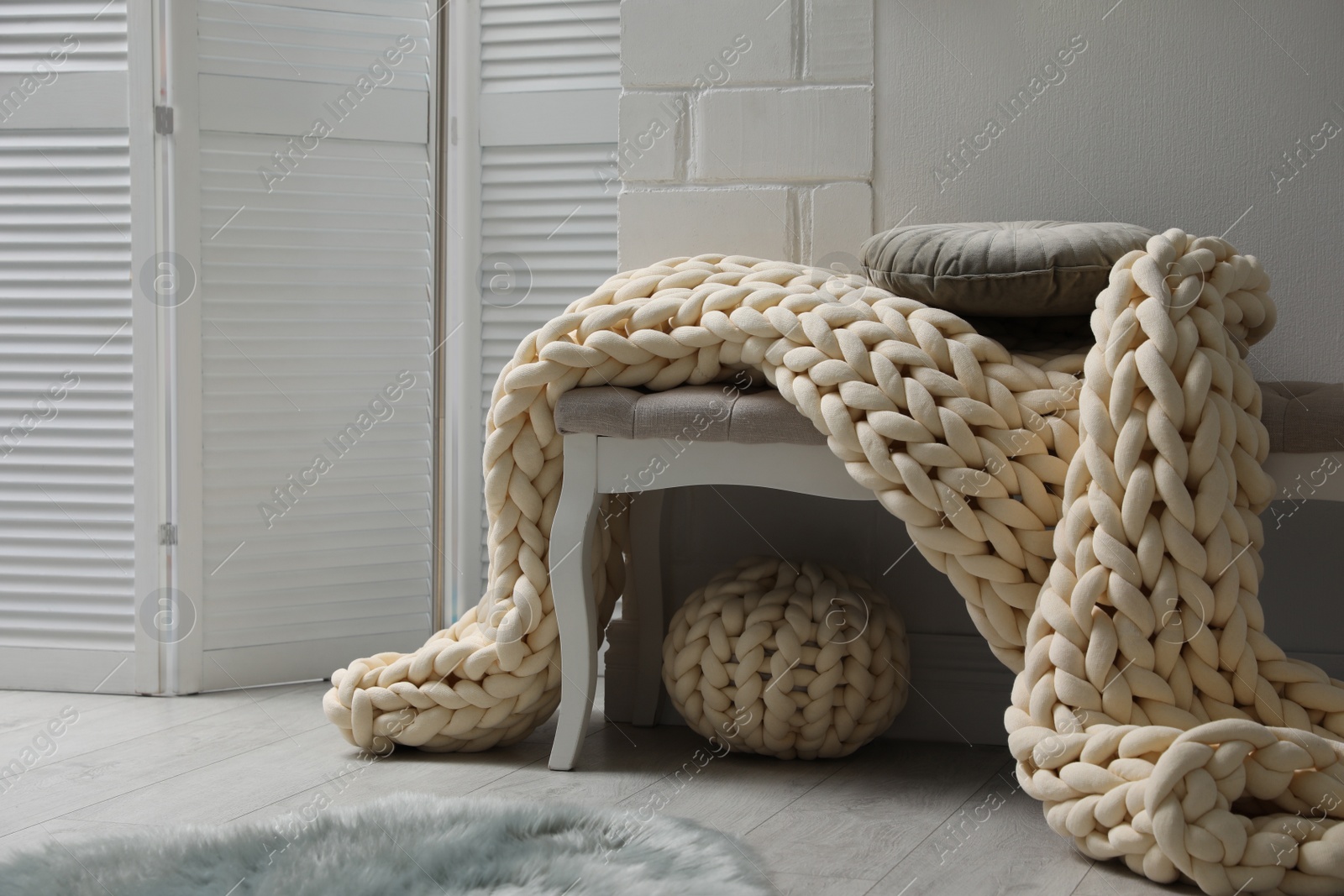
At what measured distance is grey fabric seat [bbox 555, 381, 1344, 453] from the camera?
1.26 meters

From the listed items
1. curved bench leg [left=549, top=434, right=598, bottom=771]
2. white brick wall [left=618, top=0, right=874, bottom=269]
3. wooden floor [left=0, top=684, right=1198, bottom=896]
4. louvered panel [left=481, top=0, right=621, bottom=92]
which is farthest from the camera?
louvered panel [left=481, top=0, right=621, bottom=92]

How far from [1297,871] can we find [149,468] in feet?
5.68

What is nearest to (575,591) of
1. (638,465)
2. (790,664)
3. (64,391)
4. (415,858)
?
(638,465)

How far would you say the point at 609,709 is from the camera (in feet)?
5.85

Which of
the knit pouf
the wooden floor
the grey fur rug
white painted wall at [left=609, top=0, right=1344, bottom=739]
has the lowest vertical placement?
the wooden floor

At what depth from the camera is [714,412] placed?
4.49ft

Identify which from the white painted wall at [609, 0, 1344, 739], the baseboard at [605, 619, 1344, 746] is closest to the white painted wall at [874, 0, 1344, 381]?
the white painted wall at [609, 0, 1344, 739]

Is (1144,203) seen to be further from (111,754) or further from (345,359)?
(111,754)

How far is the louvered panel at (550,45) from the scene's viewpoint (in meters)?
2.18

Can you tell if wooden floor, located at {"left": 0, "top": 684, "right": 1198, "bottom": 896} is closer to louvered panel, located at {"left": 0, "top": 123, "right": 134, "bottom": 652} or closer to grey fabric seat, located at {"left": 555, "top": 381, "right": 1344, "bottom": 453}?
louvered panel, located at {"left": 0, "top": 123, "right": 134, "bottom": 652}

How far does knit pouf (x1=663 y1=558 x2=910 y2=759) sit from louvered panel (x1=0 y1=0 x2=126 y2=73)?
4.41 ft

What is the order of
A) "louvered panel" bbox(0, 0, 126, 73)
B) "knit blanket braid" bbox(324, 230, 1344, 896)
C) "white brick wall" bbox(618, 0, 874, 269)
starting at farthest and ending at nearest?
1. "louvered panel" bbox(0, 0, 126, 73)
2. "white brick wall" bbox(618, 0, 874, 269)
3. "knit blanket braid" bbox(324, 230, 1344, 896)

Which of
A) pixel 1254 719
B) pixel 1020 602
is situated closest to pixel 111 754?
pixel 1020 602

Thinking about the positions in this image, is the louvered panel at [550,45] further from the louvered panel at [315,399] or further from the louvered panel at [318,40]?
the louvered panel at [315,399]
